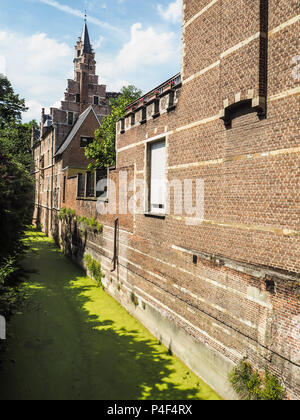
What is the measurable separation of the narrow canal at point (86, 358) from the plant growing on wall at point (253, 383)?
1.00 meters

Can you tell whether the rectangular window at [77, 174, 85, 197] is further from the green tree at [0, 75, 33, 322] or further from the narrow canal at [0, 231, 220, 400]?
the narrow canal at [0, 231, 220, 400]

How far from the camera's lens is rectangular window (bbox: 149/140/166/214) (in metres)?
10.2

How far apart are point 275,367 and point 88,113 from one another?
26.4m

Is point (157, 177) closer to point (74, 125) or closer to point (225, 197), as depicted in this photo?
point (225, 197)

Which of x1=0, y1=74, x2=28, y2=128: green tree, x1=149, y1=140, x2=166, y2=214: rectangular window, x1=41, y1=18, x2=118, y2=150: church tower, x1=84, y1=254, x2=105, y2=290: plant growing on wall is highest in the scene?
x1=41, y1=18, x2=118, y2=150: church tower

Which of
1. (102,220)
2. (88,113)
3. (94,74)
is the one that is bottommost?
(102,220)

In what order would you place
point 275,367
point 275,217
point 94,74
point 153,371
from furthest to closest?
1. point 94,74
2. point 153,371
3. point 275,217
4. point 275,367

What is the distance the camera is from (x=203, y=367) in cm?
750

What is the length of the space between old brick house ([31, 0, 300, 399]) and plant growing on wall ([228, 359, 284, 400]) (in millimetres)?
173

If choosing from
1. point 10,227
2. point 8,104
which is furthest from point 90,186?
point 8,104

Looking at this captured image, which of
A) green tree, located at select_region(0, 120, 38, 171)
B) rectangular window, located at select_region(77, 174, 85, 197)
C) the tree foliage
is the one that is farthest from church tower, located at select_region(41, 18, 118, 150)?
the tree foliage

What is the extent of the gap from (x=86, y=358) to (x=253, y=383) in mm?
4794
